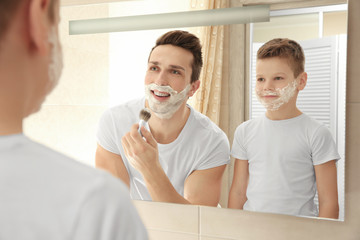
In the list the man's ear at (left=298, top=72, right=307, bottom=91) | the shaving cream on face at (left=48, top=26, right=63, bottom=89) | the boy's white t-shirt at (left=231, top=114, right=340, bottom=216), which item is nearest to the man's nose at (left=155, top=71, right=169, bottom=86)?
the boy's white t-shirt at (left=231, top=114, right=340, bottom=216)

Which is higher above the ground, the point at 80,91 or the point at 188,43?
the point at 188,43

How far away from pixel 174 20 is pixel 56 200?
2.80 feet

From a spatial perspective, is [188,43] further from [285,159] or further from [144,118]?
[285,159]

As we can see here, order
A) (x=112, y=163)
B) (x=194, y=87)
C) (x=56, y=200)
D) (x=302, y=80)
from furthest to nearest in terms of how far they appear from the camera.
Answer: (x=112, y=163) → (x=194, y=87) → (x=302, y=80) → (x=56, y=200)

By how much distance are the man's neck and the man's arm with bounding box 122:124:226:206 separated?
2 centimetres

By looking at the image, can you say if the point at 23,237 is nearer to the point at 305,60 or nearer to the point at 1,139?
the point at 1,139

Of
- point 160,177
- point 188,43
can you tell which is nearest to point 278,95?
point 188,43

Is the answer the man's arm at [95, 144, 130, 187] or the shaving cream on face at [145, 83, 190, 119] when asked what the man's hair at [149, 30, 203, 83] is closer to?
the shaving cream on face at [145, 83, 190, 119]

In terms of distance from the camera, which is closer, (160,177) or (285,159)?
(285,159)

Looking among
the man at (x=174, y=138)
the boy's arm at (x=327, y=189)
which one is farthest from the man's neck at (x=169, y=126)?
the boy's arm at (x=327, y=189)

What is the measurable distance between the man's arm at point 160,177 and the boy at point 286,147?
113 millimetres

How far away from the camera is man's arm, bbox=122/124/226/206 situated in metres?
0.99

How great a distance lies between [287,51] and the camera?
0.88 metres

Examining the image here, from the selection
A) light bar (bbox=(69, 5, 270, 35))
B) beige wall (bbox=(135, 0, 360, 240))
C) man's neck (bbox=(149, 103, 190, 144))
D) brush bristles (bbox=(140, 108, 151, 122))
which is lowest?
beige wall (bbox=(135, 0, 360, 240))
